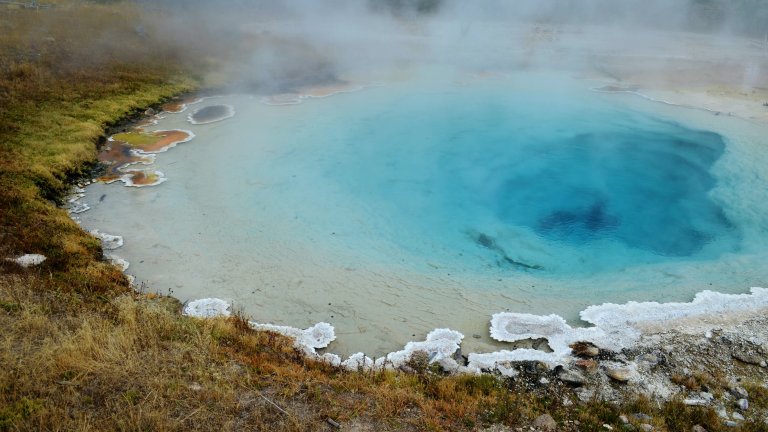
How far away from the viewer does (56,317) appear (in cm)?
657

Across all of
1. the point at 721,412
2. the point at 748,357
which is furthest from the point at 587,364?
the point at 748,357

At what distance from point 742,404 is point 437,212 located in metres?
8.03

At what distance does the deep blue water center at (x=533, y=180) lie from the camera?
38.9 feet

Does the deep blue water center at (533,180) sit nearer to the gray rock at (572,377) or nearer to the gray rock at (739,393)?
the gray rock at (572,377)

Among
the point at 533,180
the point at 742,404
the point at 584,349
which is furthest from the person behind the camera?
the point at 533,180

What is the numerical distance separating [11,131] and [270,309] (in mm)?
11798

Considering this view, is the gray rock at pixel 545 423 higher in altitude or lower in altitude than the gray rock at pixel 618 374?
higher

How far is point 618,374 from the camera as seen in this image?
24.1 ft

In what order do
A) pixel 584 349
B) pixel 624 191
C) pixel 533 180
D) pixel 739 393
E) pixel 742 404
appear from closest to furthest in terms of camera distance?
pixel 742 404 < pixel 739 393 < pixel 584 349 < pixel 624 191 < pixel 533 180

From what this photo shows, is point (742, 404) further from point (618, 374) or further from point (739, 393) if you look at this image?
point (618, 374)

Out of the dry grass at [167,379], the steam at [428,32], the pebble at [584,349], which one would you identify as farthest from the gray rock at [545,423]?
the steam at [428,32]

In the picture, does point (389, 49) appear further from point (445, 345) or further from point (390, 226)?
point (445, 345)

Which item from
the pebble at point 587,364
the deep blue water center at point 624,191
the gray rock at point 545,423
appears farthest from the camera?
the deep blue water center at point 624,191

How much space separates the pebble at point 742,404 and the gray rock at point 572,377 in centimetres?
193
